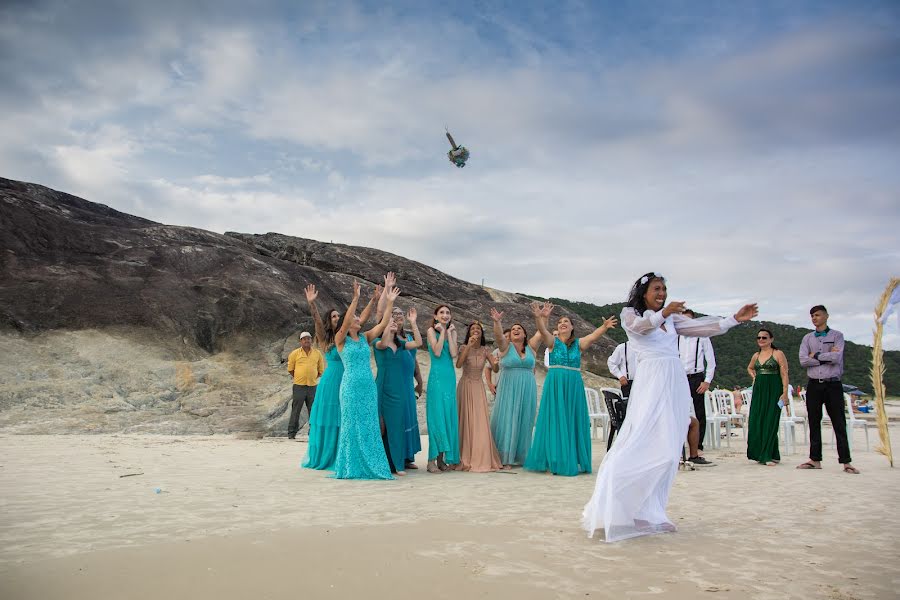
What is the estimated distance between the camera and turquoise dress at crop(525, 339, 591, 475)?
7.93m

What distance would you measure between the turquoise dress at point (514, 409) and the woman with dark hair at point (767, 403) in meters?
3.24

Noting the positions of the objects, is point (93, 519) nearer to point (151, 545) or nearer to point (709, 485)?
point (151, 545)

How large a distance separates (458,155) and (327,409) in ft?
28.6

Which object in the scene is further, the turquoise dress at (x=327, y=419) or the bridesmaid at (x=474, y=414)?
the bridesmaid at (x=474, y=414)

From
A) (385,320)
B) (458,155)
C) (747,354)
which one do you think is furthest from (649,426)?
(747,354)

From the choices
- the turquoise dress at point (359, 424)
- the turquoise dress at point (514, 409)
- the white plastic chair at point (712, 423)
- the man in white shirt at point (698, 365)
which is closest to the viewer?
the turquoise dress at point (359, 424)

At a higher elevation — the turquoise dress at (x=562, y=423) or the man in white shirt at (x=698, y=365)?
the man in white shirt at (x=698, y=365)

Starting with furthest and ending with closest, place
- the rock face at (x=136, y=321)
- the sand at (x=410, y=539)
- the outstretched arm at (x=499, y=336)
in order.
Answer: the rock face at (x=136, y=321)
the outstretched arm at (x=499, y=336)
the sand at (x=410, y=539)

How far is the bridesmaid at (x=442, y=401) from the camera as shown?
316 inches

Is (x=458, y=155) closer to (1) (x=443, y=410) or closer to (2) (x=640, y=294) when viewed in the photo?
(1) (x=443, y=410)

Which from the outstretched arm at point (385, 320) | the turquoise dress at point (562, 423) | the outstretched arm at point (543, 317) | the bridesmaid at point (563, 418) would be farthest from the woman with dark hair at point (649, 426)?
the turquoise dress at point (562, 423)

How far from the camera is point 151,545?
3.78m

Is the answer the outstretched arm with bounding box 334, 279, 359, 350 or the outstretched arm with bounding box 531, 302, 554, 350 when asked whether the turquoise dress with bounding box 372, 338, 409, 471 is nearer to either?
the outstretched arm with bounding box 334, 279, 359, 350

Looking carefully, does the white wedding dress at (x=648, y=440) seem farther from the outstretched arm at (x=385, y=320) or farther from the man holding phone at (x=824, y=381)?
the man holding phone at (x=824, y=381)
